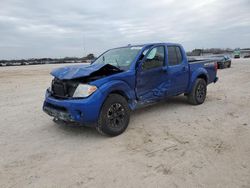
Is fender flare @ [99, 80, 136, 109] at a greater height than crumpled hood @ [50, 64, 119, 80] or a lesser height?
lesser

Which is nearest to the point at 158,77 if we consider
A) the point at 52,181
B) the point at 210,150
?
the point at 210,150

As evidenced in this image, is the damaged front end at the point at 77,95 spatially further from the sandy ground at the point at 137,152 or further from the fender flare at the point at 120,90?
the sandy ground at the point at 137,152

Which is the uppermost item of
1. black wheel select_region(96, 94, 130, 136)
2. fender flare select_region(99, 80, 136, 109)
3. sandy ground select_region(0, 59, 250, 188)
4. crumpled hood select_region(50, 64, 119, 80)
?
crumpled hood select_region(50, 64, 119, 80)

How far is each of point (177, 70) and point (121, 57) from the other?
1.58 m

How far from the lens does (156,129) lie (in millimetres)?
4910

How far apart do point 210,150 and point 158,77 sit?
2.30 metres

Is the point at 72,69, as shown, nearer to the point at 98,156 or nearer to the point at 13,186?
the point at 98,156

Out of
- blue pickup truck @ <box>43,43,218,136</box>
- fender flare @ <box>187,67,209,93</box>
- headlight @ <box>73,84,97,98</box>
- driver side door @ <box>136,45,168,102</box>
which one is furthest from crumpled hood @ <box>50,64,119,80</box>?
fender flare @ <box>187,67,209,93</box>

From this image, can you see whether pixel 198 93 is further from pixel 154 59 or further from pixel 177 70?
pixel 154 59

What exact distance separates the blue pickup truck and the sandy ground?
1.49ft

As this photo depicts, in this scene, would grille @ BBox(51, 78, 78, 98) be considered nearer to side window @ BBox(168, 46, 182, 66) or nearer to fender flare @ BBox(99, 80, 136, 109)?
fender flare @ BBox(99, 80, 136, 109)

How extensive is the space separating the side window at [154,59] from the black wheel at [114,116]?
108cm

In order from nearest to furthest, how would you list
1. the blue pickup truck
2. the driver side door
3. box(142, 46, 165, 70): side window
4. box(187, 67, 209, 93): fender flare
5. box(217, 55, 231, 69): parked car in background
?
1. the blue pickup truck
2. the driver side door
3. box(142, 46, 165, 70): side window
4. box(187, 67, 209, 93): fender flare
5. box(217, 55, 231, 69): parked car in background

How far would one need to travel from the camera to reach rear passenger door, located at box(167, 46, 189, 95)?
602 centimetres
